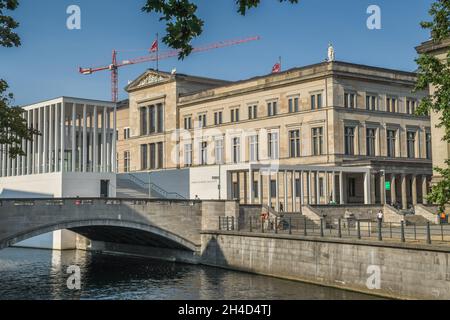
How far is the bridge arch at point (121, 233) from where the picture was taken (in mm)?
46284

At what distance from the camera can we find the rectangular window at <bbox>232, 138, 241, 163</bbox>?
271 ft

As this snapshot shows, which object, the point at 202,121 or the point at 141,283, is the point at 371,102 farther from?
the point at 141,283

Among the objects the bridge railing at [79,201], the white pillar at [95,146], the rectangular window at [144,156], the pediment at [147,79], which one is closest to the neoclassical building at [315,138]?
the pediment at [147,79]

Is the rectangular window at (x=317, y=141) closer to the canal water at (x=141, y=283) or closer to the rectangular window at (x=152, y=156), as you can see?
the canal water at (x=141, y=283)

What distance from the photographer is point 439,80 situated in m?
26.3

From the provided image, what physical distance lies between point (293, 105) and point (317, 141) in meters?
5.47

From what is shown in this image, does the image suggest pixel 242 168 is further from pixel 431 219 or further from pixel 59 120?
pixel 59 120

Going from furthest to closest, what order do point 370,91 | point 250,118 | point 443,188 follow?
point 250,118 → point 370,91 → point 443,188

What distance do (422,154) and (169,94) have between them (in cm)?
3566

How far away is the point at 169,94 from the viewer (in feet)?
307

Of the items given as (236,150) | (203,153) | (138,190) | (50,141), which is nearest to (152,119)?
(203,153)

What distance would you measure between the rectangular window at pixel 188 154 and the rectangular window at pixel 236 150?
813 cm

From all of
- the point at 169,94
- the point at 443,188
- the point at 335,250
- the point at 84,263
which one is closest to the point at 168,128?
the point at 169,94

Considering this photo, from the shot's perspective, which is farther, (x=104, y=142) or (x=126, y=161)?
(x=126, y=161)
